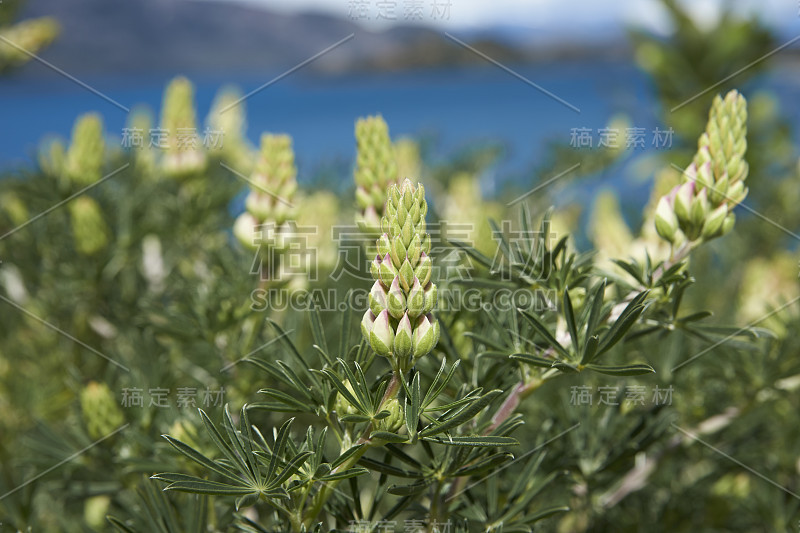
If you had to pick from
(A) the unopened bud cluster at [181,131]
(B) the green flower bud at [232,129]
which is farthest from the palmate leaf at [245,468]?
(B) the green flower bud at [232,129]

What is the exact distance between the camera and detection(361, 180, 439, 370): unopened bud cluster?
527 millimetres

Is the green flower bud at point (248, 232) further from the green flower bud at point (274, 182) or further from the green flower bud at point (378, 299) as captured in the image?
the green flower bud at point (378, 299)

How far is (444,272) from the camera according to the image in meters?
0.88

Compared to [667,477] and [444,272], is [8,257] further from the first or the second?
[667,477]

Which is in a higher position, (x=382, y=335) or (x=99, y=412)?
(x=382, y=335)

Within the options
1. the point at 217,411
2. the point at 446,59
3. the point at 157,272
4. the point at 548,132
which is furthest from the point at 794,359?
the point at 446,59

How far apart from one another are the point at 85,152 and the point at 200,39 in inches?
826

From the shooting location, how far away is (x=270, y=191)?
104 centimetres

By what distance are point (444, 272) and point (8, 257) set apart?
1.04 metres

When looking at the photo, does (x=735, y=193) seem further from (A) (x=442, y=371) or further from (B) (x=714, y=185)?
(A) (x=442, y=371)

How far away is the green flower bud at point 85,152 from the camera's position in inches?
58.4

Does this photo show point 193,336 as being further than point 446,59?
No

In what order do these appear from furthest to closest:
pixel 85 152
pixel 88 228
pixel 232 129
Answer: pixel 232 129 → pixel 85 152 → pixel 88 228

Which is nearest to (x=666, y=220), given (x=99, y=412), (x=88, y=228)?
(x=99, y=412)
